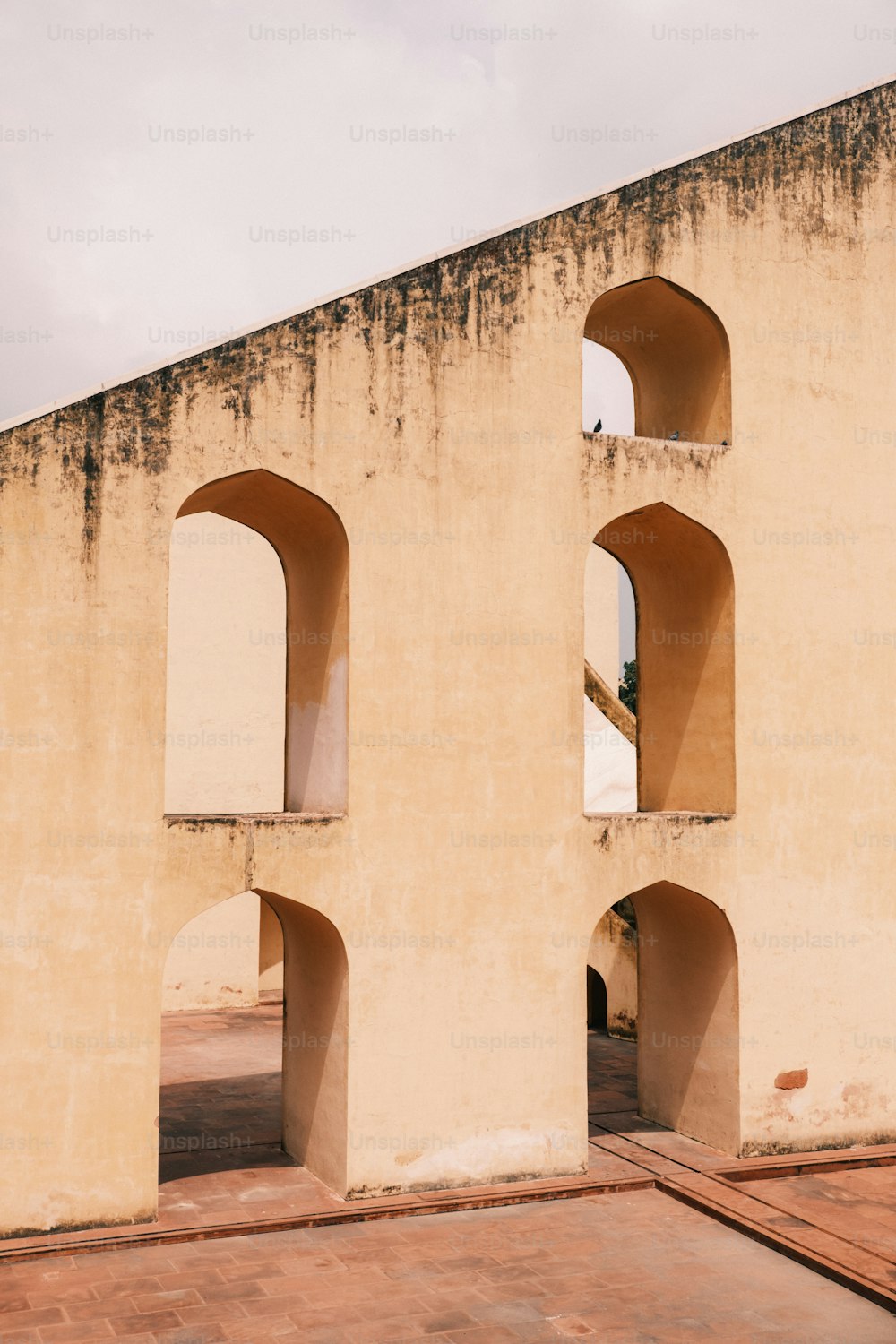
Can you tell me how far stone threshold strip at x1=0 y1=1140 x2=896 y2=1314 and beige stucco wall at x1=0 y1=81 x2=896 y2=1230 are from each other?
0.72 ft

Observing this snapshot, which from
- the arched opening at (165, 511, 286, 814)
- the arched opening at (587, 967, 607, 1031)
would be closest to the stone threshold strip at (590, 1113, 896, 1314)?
the arched opening at (587, 967, 607, 1031)

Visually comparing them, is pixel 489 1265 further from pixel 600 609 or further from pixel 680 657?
pixel 600 609

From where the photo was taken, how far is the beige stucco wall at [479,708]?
8.70m

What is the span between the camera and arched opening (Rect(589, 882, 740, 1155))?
34.8 feet

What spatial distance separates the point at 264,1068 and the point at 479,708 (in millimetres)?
6338

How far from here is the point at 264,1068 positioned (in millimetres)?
14180

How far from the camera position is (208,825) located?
29.9 ft

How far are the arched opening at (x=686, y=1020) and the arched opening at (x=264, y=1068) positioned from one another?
2.91m

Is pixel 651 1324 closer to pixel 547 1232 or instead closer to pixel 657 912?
pixel 547 1232

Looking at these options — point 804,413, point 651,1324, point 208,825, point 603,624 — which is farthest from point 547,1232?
point 603,624

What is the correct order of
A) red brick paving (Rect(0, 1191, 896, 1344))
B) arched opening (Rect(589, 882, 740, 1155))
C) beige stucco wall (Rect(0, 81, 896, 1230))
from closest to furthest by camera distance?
red brick paving (Rect(0, 1191, 896, 1344)), beige stucco wall (Rect(0, 81, 896, 1230)), arched opening (Rect(589, 882, 740, 1155))

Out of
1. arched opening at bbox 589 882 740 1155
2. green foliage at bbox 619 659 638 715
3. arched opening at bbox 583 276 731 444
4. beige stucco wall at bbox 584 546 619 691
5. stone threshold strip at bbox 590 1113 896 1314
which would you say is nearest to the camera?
stone threshold strip at bbox 590 1113 896 1314

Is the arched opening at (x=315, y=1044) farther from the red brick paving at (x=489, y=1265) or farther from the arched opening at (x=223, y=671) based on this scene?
the arched opening at (x=223, y=671)

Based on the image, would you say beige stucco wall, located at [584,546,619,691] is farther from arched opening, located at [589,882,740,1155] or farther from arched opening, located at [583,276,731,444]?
arched opening, located at [589,882,740,1155]
